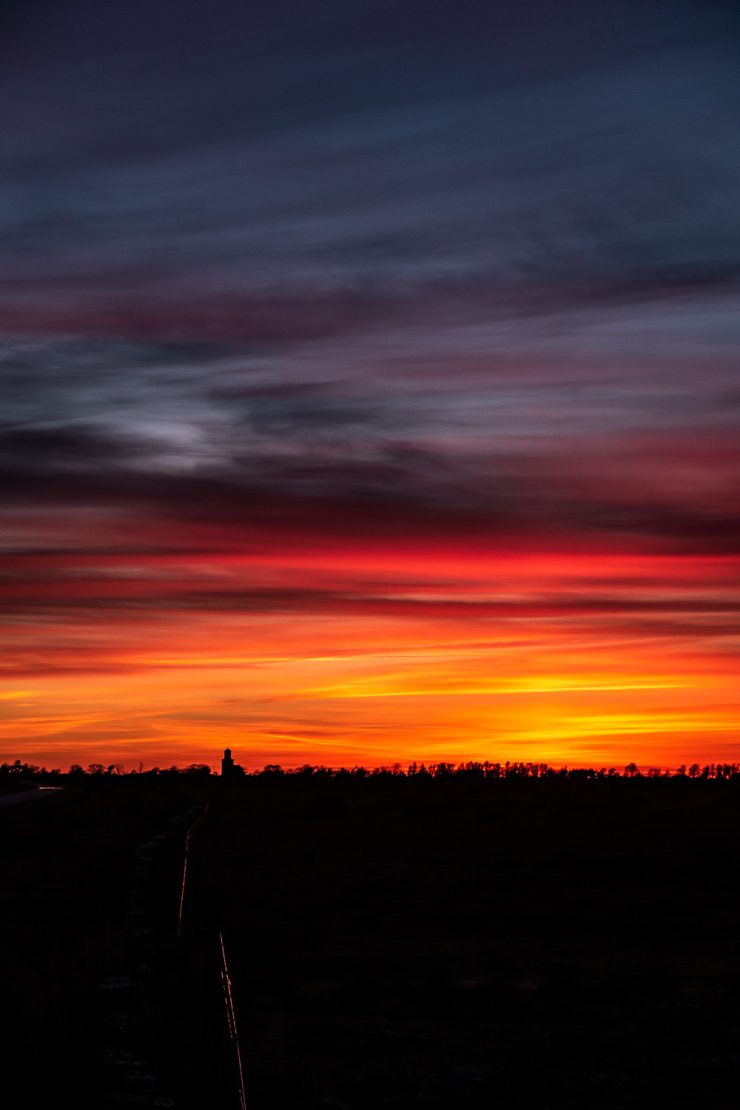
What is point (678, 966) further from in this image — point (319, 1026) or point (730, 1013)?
point (319, 1026)

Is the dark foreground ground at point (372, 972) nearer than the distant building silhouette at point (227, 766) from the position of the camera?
Yes

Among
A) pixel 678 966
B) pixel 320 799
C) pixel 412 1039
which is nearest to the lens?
pixel 412 1039

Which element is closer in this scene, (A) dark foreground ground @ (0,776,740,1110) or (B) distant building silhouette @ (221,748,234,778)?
(A) dark foreground ground @ (0,776,740,1110)

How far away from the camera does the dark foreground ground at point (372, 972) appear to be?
29.4 ft

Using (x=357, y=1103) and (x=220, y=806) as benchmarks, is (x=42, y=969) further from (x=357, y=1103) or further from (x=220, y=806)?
(x=220, y=806)

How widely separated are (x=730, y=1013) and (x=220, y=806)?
37.8 metres

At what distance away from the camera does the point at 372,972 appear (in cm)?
1417

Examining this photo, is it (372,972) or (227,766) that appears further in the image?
(227,766)

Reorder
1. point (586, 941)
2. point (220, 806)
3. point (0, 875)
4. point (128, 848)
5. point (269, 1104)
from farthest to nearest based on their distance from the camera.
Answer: point (220, 806)
point (128, 848)
point (0, 875)
point (586, 941)
point (269, 1104)

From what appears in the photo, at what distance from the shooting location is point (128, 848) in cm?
2694

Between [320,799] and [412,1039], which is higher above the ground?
[320,799]

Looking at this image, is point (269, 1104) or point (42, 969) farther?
point (42, 969)

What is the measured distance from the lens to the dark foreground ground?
29.4 feet

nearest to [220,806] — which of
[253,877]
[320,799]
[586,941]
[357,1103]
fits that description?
[320,799]
